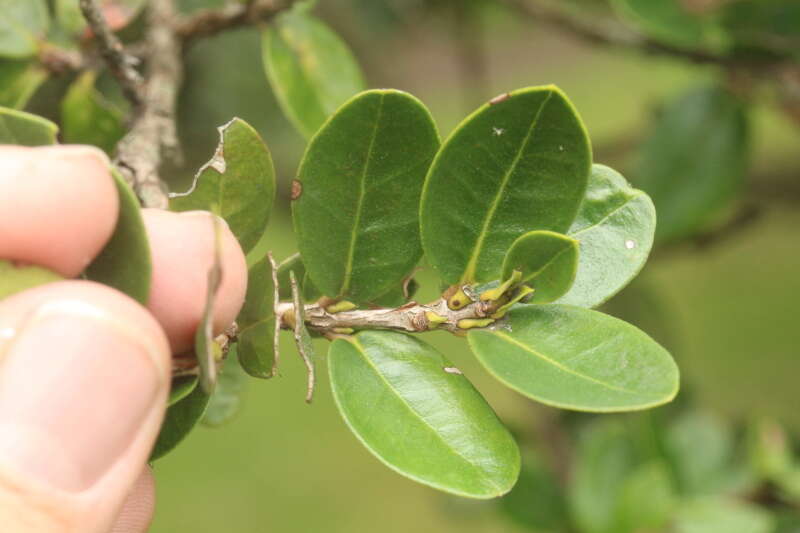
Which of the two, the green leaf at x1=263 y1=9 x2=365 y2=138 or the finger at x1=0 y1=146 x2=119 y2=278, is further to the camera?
the green leaf at x1=263 y1=9 x2=365 y2=138

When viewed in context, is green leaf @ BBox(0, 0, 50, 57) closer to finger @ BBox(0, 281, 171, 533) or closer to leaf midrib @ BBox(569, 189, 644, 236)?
finger @ BBox(0, 281, 171, 533)

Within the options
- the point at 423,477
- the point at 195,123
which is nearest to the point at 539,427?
the point at 195,123

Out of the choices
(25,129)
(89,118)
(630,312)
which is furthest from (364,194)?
(630,312)

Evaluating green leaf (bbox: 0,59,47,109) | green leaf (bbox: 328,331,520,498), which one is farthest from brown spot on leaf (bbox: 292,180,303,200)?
green leaf (bbox: 0,59,47,109)

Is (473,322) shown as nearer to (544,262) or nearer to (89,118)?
(544,262)

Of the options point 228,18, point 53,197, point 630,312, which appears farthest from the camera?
point 630,312

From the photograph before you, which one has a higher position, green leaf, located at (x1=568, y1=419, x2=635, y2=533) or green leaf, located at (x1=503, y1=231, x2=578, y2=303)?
green leaf, located at (x1=503, y1=231, x2=578, y2=303)
